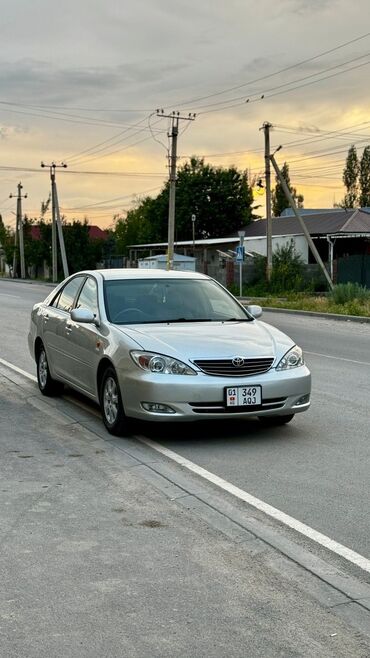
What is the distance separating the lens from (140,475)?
6238mm

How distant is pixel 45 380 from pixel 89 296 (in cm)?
155

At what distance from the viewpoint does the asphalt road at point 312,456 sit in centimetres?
532

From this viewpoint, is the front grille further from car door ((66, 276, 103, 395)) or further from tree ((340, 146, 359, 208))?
tree ((340, 146, 359, 208))

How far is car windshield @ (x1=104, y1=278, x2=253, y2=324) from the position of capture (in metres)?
8.12

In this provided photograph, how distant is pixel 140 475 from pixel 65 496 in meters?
0.72

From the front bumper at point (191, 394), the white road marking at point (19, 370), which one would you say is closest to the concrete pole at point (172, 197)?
the white road marking at point (19, 370)

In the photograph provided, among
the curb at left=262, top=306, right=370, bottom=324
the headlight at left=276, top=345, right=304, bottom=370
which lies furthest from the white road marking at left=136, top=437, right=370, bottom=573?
the curb at left=262, top=306, right=370, bottom=324

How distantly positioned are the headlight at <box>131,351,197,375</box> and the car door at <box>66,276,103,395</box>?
0.79 m

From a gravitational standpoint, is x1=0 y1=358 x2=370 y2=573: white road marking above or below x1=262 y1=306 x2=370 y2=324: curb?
above

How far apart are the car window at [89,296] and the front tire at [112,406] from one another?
0.88m

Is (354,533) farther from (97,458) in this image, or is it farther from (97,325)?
(97,325)

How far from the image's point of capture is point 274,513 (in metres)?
5.28

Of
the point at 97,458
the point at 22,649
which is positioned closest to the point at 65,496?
the point at 97,458

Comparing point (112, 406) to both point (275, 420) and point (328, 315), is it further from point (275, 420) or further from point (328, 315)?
point (328, 315)
